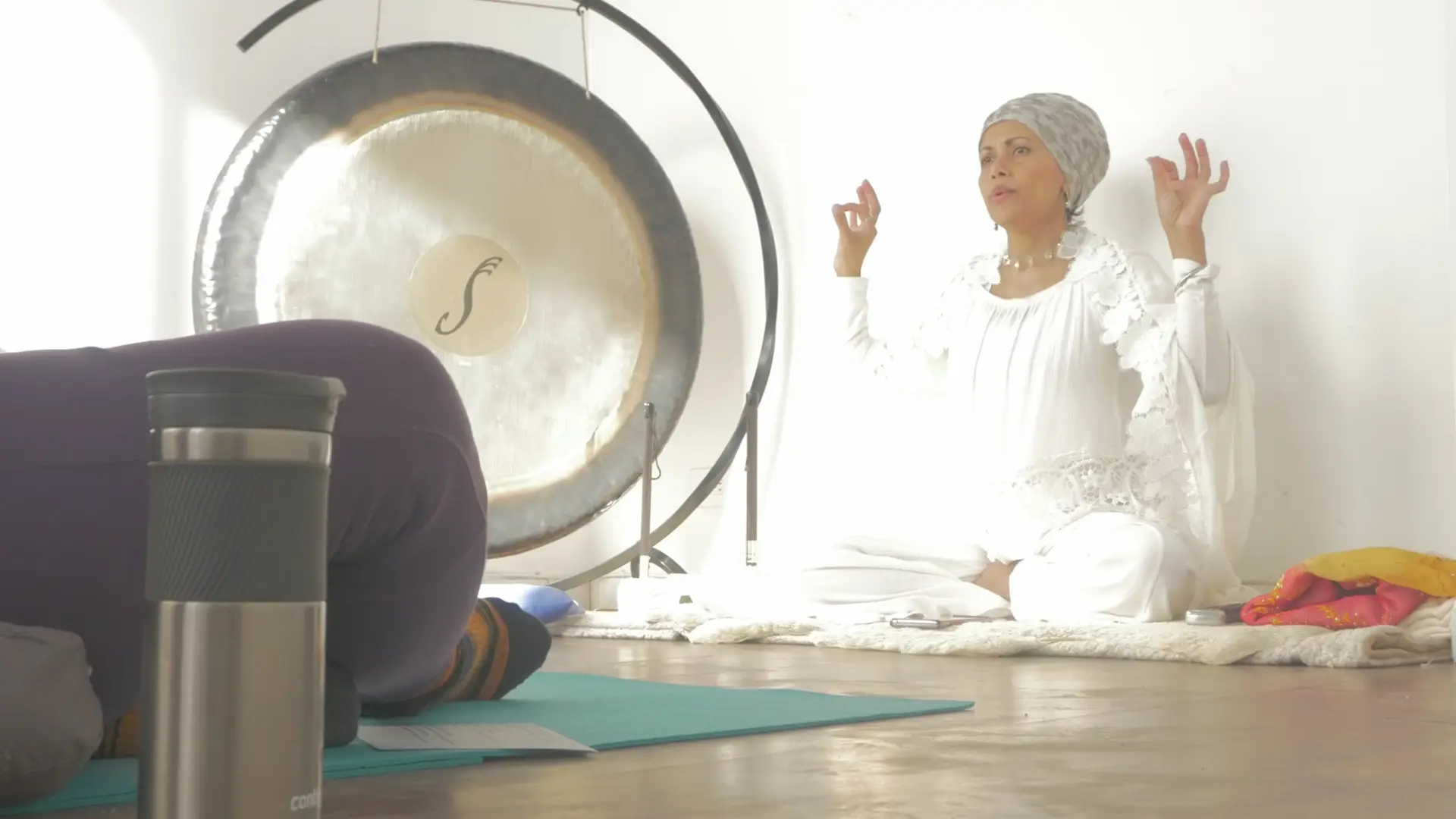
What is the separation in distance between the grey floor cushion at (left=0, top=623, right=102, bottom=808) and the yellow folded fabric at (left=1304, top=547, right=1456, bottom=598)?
1.76 m

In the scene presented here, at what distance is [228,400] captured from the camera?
1.78ft

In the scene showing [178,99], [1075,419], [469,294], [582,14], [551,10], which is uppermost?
[551,10]

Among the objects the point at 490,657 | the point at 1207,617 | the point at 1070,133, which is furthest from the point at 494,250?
the point at 490,657

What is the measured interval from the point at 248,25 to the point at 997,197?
161cm

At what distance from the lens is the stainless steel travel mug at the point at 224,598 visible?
1.78 ft

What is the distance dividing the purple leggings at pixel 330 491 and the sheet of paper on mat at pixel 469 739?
0.08m

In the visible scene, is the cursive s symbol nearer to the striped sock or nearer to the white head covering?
the white head covering

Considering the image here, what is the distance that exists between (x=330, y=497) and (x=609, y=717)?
51cm

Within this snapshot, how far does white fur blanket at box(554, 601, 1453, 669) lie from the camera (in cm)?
182

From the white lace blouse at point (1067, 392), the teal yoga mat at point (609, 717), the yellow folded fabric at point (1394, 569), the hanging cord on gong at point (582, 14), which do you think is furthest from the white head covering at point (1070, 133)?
the teal yoga mat at point (609, 717)

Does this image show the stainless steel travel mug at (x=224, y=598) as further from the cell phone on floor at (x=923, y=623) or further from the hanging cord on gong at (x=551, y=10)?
the hanging cord on gong at (x=551, y=10)

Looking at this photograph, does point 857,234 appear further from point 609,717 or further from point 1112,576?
point 609,717

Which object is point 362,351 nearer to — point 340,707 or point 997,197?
point 340,707

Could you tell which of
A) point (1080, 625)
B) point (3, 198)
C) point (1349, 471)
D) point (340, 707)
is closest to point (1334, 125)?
point (1349, 471)
